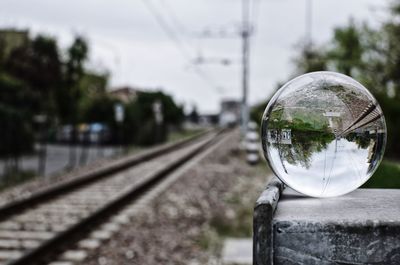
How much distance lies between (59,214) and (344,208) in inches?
316

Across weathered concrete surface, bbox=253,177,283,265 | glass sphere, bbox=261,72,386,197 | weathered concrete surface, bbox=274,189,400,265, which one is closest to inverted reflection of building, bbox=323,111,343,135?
glass sphere, bbox=261,72,386,197

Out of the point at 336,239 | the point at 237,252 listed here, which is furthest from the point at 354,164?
the point at 237,252

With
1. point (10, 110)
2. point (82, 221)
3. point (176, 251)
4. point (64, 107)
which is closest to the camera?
point (176, 251)

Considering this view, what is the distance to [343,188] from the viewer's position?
6.84 ft

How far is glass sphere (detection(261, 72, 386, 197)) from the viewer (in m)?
1.99

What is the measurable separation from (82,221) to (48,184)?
6.14 meters

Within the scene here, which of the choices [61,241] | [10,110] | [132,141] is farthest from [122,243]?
[132,141]

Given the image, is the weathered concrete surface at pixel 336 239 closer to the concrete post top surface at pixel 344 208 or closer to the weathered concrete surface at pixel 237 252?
the concrete post top surface at pixel 344 208

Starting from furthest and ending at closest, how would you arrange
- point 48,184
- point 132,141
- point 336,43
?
point 336,43, point 132,141, point 48,184

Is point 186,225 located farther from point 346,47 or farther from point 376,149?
point 346,47

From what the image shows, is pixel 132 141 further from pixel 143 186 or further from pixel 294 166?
pixel 294 166

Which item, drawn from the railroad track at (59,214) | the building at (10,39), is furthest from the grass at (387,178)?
the building at (10,39)

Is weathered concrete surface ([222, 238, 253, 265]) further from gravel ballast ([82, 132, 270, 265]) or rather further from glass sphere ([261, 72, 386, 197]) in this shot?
glass sphere ([261, 72, 386, 197])

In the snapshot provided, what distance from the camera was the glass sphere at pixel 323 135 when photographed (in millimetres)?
1989
